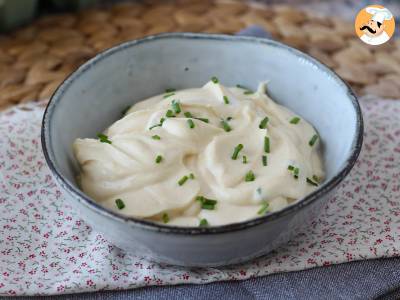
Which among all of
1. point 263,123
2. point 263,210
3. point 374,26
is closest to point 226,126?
point 263,123

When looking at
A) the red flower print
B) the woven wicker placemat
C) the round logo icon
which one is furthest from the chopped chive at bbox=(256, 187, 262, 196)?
the round logo icon

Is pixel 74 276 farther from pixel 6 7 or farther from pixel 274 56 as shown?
pixel 6 7

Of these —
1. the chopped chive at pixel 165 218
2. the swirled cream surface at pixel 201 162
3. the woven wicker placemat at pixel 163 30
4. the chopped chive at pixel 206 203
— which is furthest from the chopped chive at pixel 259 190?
the woven wicker placemat at pixel 163 30

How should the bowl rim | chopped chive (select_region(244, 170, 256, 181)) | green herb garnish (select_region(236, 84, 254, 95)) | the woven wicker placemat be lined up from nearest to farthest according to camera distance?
the bowl rim < chopped chive (select_region(244, 170, 256, 181)) < green herb garnish (select_region(236, 84, 254, 95)) < the woven wicker placemat

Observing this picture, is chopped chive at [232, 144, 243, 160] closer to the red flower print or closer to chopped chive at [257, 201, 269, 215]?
chopped chive at [257, 201, 269, 215]

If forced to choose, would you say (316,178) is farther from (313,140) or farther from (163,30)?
(163,30)

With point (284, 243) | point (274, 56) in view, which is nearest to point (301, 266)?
point (284, 243)

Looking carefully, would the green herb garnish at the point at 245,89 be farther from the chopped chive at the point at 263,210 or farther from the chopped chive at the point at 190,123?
the chopped chive at the point at 263,210
